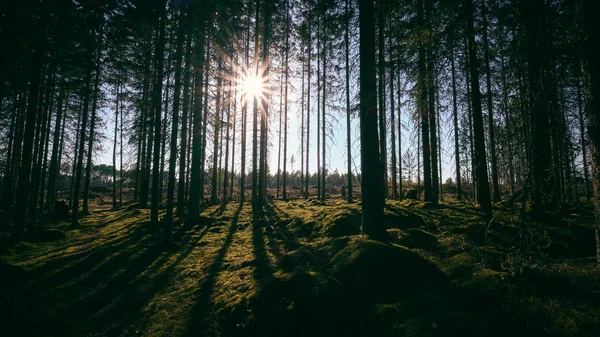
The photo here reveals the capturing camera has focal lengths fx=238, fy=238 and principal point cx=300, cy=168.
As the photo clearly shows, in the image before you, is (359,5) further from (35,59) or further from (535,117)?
(35,59)

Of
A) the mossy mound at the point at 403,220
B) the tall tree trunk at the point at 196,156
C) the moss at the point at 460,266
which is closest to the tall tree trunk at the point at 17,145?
the tall tree trunk at the point at 196,156

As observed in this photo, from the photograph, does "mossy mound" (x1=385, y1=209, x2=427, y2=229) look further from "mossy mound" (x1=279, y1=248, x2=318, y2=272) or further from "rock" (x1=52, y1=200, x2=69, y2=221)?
"rock" (x1=52, y1=200, x2=69, y2=221)

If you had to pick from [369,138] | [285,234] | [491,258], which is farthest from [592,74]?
[285,234]

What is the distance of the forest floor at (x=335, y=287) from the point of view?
3301 millimetres

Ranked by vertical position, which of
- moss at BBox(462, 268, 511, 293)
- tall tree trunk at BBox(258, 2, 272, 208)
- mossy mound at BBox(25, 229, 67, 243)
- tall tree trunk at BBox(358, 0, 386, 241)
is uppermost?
tall tree trunk at BBox(258, 2, 272, 208)

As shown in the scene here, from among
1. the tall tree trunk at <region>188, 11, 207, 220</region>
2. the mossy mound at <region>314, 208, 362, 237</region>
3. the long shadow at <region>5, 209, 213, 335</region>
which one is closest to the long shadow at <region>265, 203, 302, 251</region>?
the mossy mound at <region>314, 208, 362, 237</region>

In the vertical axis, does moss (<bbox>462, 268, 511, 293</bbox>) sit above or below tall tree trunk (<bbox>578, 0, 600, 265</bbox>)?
below

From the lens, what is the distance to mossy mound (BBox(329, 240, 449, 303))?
4.16m

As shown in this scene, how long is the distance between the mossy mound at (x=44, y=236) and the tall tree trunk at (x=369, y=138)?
14.0m

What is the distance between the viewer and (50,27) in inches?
425

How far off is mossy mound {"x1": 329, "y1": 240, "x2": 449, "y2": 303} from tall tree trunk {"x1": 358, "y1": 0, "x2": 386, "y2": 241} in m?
1.29

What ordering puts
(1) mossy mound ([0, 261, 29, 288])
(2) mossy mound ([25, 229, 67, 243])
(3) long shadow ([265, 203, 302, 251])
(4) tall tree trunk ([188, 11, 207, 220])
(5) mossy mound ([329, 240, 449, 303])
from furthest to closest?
(4) tall tree trunk ([188, 11, 207, 220]) → (2) mossy mound ([25, 229, 67, 243]) → (3) long shadow ([265, 203, 302, 251]) → (1) mossy mound ([0, 261, 29, 288]) → (5) mossy mound ([329, 240, 449, 303])

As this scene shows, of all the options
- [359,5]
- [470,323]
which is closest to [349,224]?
[470,323]

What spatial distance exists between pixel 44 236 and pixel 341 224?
13.4 meters
